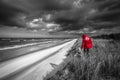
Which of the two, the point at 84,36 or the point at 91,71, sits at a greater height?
the point at 84,36

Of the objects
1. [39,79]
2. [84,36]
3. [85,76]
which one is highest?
[84,36]

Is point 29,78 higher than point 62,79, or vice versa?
point 62,79

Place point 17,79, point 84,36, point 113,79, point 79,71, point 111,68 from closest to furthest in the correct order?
point 113,79 < point 79,71 < point 111,68 < point 17,79 < point 84,36

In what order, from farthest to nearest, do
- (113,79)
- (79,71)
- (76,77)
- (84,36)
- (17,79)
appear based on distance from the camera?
(84,36) < (17,79) < (79,71) < (76,77) < (113,79)

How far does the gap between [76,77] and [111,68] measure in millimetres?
1799

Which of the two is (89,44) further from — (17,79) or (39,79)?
(17,79)

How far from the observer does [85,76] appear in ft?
8.90

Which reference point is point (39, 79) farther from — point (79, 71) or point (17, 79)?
point (79, 71)

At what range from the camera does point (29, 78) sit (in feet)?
12.6

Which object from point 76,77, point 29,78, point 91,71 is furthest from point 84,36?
point 29,78

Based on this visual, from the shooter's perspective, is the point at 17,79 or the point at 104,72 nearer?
the point at 104,72

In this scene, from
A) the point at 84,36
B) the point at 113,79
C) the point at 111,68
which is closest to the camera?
the point at 113,79

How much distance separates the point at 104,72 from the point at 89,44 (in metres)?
2.90

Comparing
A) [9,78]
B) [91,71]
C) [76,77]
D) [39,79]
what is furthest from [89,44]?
[9,78]
